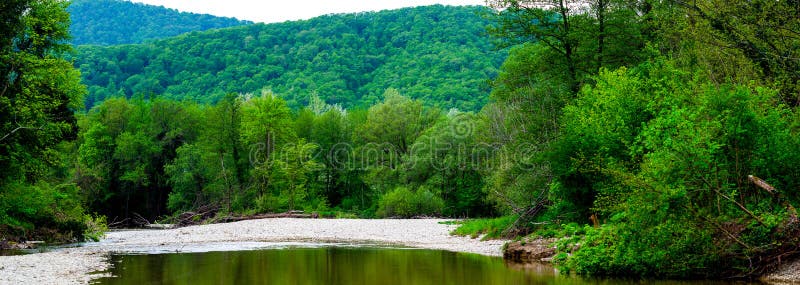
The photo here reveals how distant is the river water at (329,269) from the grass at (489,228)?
14.0ft

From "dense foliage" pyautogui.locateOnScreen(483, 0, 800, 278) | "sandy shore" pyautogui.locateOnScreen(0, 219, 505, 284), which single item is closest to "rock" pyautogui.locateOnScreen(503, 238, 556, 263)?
"sandy shore" pyautogui.locateOnScreen(0, 219, 505, 284)

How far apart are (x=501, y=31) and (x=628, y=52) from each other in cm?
535

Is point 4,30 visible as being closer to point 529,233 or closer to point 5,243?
point 5,243

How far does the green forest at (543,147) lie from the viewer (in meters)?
14.6

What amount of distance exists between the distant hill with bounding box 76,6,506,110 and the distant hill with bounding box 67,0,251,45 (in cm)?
7113

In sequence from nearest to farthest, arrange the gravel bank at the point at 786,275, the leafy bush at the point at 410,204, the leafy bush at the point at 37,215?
the gravel bank at the point at 786,275 < the leafy bush at the point at 37,215 < the leafy bush at the point at 410,204

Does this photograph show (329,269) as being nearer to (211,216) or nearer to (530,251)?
(530,251)

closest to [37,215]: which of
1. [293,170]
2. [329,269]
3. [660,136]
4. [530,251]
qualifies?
[329,269]

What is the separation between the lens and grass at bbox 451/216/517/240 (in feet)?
88.5

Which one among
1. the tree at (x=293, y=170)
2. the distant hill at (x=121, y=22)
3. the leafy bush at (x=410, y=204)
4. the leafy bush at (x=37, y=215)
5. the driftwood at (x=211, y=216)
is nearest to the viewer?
the leafy bush at (x=37, y=215)

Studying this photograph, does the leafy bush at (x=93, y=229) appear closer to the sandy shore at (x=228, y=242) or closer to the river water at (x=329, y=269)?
the sandy shore at (x=228, y=242)

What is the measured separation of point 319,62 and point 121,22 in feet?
308

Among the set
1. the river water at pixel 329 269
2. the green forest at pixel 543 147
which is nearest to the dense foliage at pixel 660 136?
the green forest at pixel 543 147

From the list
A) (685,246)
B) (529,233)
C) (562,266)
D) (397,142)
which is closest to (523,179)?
(529,233)
